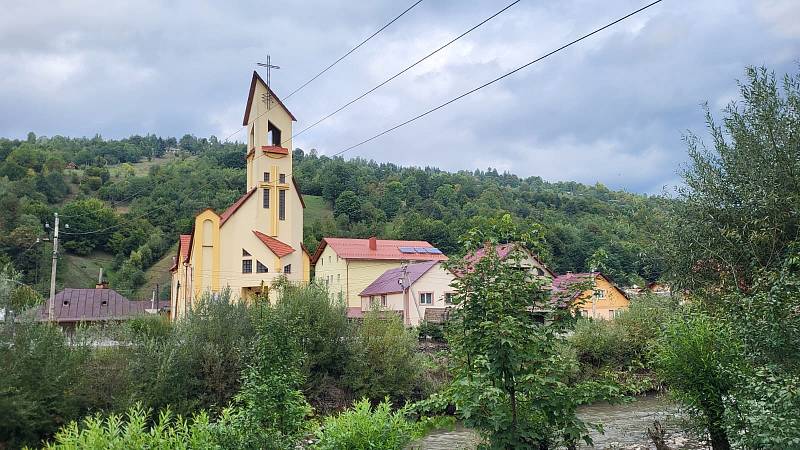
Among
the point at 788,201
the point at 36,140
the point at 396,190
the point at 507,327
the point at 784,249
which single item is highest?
the point at 36,140

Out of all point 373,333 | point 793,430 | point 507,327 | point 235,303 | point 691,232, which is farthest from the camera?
point 373,333

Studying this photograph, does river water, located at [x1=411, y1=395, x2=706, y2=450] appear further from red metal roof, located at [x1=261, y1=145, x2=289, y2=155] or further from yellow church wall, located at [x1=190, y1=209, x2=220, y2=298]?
red metal roof, located at [x1=261, y1=145, x2=289, y2=155]

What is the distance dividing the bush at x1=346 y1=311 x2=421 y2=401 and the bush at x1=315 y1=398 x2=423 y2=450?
15625mm

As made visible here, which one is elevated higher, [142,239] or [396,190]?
[396,190]

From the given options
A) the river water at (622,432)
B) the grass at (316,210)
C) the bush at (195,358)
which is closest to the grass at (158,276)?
the grass at (316,210)

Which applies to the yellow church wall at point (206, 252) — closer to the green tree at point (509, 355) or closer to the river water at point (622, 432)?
the river water at point (622, 432)

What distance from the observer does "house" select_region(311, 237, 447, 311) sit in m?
60.9

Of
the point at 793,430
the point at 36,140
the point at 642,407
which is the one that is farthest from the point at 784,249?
the point at 36,140

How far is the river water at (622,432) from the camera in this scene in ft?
60.3

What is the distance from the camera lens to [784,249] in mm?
10055

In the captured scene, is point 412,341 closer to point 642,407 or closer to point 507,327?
point 642,407

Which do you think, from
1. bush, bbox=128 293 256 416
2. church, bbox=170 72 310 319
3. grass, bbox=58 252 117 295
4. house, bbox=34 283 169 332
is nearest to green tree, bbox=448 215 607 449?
bush, bbox=128 293 256 416

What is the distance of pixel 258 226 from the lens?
45.8m

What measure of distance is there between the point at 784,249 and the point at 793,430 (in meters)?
3.50
